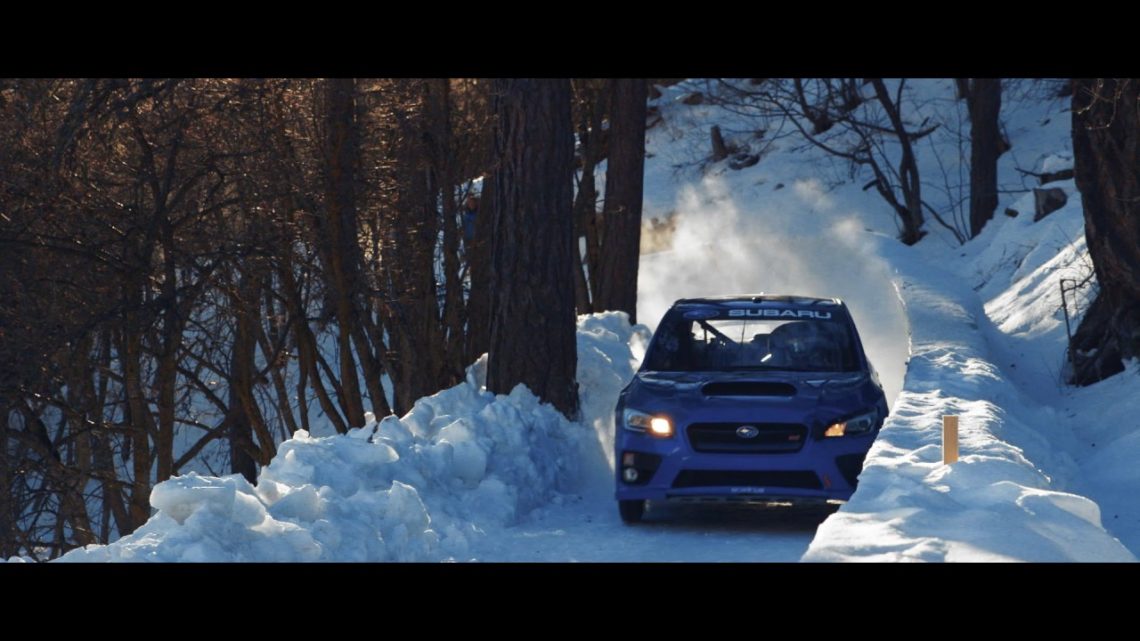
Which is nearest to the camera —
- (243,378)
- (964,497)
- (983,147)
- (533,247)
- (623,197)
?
(964,497)

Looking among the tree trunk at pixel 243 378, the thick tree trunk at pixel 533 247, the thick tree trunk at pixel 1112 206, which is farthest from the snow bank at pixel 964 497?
the tree trunk at pixel 243 378

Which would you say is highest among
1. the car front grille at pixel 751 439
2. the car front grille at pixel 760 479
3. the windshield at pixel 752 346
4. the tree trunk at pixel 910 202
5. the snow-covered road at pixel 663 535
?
the tree trunk at pixel 910 202

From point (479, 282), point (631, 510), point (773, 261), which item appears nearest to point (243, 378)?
point (479, 282)

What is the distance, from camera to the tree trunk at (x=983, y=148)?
37.8 meters

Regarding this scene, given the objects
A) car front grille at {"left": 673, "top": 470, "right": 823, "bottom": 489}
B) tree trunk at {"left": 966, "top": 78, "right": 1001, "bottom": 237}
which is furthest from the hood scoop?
tree trunk at {"left": 966, "top": 78, "right": 1001, "bottom": 237}

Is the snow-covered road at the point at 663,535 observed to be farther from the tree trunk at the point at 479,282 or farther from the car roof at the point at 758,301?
the tree trunk at the point at 479,282

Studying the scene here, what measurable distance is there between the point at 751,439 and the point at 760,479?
0.90 feet

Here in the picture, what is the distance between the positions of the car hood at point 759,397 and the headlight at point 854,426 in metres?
0.04

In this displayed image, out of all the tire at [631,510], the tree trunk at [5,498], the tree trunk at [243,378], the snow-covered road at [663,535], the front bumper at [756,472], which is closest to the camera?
the snow-covered road at [663,535]

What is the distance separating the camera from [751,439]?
1024 centimetres

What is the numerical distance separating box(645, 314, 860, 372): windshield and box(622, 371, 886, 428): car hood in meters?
0.36

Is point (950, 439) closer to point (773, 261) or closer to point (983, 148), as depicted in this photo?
point (983, 148)

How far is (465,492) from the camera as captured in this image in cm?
1080
